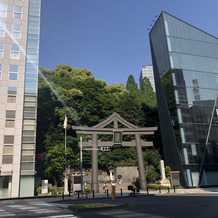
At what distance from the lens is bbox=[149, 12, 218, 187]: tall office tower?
40969mm

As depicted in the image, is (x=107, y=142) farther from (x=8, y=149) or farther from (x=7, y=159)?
(x=7, y=159)

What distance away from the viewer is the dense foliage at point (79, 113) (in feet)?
153

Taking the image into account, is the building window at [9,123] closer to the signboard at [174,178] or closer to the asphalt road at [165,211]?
the signboard at [174,178]

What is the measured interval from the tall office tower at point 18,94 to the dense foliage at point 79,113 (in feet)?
23.9

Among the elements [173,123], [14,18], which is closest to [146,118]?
[173,123]

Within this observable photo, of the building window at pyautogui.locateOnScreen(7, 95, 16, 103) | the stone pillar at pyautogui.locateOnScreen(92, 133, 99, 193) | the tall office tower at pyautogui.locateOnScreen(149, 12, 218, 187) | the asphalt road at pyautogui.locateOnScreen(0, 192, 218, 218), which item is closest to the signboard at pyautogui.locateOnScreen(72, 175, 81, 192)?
the stone pillar at pyautogui.locateOnScreen(92, 133, 99, 193)

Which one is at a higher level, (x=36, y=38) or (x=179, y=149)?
(x=36, y=38)

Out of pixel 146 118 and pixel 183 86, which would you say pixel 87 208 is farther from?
pixel 146 118

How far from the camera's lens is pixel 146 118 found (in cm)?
5509

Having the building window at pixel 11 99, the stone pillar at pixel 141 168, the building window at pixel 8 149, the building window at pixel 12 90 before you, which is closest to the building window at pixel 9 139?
the building window at pixel 8 149

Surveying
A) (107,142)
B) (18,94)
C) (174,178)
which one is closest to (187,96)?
(174,178)

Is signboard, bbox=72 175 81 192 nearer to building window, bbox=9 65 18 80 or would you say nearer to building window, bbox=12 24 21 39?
building window, bbox=9 65 18 80

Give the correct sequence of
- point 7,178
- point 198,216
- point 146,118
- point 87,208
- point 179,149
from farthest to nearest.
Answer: point 146,118 < point 179,149 < point 7,178 < point 87,208 < point 198,216

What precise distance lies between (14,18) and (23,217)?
130ft
